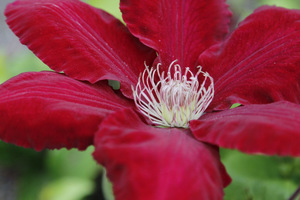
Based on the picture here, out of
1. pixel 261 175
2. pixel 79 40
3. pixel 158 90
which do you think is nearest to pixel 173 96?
pixel 158 90

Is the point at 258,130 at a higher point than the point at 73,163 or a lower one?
higher

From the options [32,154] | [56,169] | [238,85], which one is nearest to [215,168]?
[238,85]

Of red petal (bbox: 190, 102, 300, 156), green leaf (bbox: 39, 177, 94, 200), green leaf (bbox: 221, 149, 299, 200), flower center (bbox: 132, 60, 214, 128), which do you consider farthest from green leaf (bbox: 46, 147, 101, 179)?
red petal (bbox: 190, 102, 300, 156)

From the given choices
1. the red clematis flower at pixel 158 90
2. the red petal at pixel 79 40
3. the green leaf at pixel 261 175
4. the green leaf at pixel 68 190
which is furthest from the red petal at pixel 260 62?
the green leaf at pixel 68 190

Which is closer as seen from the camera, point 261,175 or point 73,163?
point 261,175

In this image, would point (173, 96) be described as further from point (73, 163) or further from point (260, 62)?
point (73, 163)

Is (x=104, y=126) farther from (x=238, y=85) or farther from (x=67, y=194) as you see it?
(x=67, y=194)

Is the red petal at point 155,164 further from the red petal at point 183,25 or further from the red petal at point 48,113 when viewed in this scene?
the red petal at point 183,25

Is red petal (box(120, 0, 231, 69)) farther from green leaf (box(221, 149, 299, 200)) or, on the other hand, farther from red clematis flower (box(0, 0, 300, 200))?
green leaf (box(221, 149, 299, 200))
